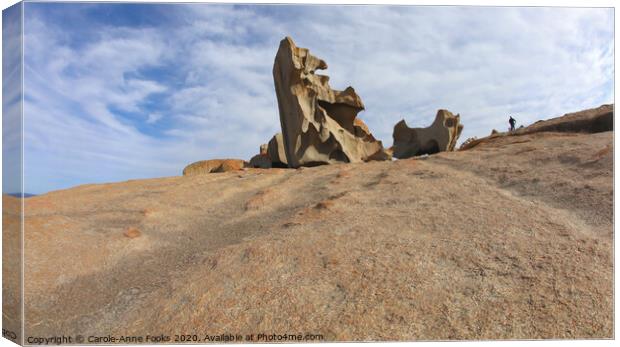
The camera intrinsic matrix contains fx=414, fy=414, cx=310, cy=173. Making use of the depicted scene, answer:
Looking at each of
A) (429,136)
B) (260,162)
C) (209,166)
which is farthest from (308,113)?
(429,136)

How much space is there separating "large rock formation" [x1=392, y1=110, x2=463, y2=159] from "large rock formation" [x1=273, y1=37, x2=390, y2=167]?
813 centimetres

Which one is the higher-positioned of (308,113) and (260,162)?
(308,113)

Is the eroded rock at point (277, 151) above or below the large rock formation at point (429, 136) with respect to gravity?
below

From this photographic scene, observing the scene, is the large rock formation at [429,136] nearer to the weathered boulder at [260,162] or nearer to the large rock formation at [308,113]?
the large rock formation at [308,113]

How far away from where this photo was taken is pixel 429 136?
79.5ft

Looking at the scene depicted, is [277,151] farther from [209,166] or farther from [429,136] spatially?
[429,136]

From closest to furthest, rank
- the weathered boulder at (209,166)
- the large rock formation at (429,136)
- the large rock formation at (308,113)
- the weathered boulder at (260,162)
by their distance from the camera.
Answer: the large rock formation at (308,113) < the weathered boulder at (209,166) < the weathered boulder at (260,162) < the large rock formation at (429,136)

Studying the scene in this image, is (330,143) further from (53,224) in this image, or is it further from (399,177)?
(53,224)

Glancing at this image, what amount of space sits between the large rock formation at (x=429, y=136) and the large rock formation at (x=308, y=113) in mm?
8129

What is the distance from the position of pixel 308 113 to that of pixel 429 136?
11.6m

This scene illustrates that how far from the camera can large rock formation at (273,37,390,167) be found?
563 inches

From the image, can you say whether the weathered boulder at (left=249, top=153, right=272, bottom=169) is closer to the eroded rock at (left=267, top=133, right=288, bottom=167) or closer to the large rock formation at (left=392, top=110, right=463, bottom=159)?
the eroded rock at (left=267, top=133, right=288, bottom=167)

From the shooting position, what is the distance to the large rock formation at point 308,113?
47.0 ft

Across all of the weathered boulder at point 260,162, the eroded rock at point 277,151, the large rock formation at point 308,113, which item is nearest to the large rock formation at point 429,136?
the large rock formation at point 308,113
